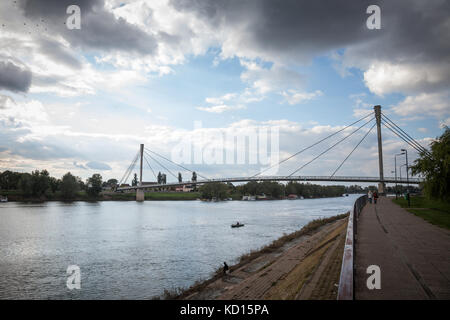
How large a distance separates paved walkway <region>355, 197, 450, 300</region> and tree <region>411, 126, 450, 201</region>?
900 cm

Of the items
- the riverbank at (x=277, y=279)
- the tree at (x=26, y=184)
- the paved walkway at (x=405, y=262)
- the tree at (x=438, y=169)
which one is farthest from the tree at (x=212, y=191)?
the paved walkway at (x=405, y=262)

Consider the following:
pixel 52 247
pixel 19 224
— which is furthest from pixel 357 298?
pixel 19 224

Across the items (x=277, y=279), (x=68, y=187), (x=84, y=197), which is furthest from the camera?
(x=84, y=197)

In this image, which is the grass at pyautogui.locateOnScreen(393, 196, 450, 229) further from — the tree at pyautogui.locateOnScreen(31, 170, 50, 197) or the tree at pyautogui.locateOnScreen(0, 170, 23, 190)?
the tree at pyautogui.locateOnScreen(0, 170, 23, 190)

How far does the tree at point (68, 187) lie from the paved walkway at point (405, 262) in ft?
289

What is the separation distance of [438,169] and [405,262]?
53.2 ft

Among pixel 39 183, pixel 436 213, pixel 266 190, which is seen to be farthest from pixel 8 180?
pixel 436 213

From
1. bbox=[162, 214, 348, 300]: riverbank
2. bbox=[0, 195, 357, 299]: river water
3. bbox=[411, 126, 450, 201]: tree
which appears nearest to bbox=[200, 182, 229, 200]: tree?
bbox=[0, 195, 357, 299]: river water

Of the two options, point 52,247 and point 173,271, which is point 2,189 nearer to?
point 52,247

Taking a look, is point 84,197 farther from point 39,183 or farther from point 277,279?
point 277,279

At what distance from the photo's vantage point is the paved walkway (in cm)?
502

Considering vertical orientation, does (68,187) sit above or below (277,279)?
above

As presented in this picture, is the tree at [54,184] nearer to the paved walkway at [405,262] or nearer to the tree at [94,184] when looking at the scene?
the tree at [94,184]

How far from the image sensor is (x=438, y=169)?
766 inches
